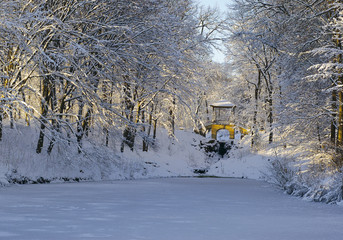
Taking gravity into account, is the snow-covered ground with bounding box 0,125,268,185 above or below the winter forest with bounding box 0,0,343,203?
below

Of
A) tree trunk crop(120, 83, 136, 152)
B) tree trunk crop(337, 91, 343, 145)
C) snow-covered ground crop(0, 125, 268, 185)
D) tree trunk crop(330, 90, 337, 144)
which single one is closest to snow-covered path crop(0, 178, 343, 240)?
snow-covered ground crop(0, 125, 268, 185)

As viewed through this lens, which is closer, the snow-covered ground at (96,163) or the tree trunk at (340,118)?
the snow-covered ground at (96,163)

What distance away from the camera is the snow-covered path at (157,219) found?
5137 mm

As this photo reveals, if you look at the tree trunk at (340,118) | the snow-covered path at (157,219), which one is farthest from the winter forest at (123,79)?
the snow-covered path at (157,219)

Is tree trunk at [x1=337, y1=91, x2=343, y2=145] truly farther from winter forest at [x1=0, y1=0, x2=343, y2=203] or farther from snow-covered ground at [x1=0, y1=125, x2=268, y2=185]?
snow-covered ground at [x1=0, y1=125, x2=268, y2=185]

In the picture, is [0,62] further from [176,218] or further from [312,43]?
[312,43]

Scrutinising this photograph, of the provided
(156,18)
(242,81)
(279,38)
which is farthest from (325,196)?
(242,81)

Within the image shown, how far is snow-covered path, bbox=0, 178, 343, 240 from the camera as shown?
5.14m

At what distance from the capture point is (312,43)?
16938 millimetres

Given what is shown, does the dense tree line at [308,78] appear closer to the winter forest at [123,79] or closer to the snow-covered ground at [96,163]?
the winter forest at [123,79]

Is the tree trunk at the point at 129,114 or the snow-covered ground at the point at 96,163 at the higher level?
the tree trunk at the point at 129,114

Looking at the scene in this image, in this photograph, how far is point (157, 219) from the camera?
6258 millimetres

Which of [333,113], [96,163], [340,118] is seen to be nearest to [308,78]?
[340,118]

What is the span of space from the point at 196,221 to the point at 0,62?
10547mm
